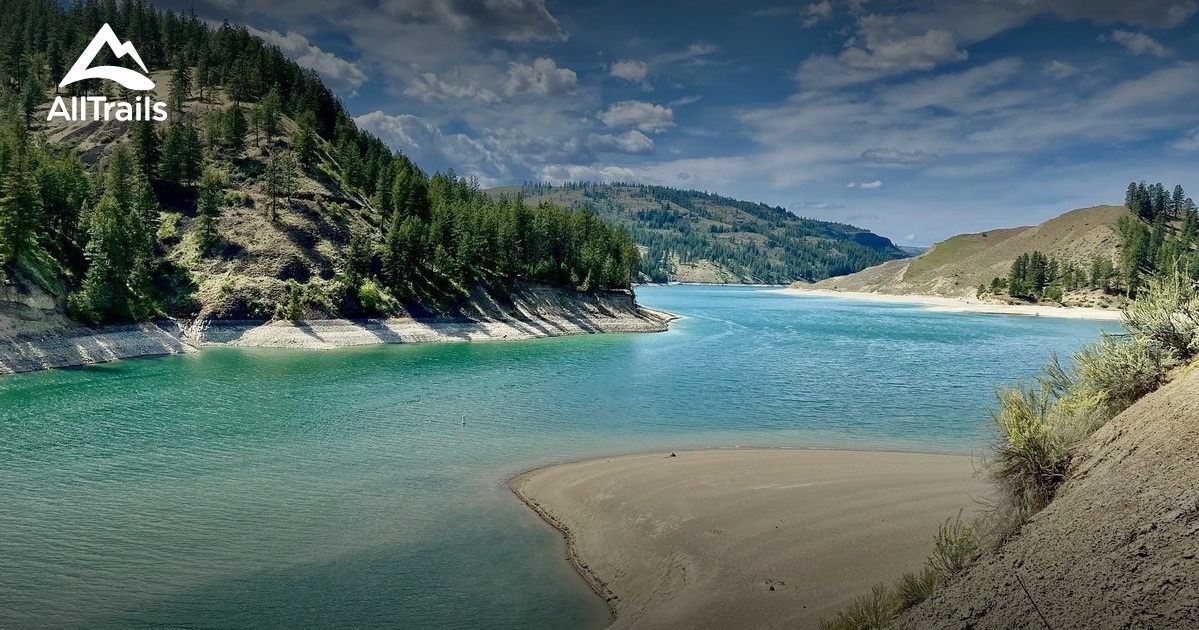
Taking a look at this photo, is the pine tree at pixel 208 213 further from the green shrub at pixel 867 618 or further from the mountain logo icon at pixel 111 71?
the green shrub at pixel 867 618

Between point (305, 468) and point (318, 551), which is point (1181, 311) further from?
point (305, 468)

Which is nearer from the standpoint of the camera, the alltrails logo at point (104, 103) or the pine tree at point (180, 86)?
the alltrails logo at point (104, 103)

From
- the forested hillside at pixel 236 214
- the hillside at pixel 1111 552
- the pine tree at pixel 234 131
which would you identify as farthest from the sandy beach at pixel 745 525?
the pine tree at pixel 234 131

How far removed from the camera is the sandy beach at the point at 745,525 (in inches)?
533

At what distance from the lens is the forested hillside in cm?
5834

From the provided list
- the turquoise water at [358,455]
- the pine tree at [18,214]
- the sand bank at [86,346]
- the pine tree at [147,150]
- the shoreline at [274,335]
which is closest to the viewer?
the turquoise water at [358,455]

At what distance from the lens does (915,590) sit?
34.5 feet

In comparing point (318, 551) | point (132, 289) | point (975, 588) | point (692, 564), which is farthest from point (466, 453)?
point (132, 289)

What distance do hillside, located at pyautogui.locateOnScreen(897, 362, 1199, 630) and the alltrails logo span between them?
395ft

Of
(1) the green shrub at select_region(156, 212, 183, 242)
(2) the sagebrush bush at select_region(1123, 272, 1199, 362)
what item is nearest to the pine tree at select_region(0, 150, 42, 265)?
(1) the green shrub at select_region(156, 212, 183, 242)

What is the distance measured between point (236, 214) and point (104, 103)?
172ft

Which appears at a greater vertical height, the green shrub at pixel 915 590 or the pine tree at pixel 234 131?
the pine tree at pixel 234 131

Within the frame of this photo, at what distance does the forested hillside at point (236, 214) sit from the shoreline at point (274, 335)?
203cm

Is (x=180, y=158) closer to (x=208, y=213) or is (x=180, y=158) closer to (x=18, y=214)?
(x=208, y=213)
